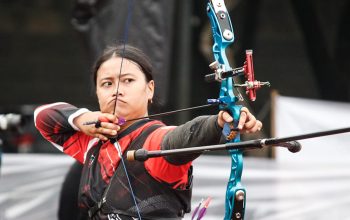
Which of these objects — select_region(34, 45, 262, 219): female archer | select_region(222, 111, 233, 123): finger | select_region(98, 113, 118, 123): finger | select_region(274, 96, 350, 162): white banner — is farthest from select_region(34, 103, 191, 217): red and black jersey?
select_region(274, 96, 350, 162): white banner

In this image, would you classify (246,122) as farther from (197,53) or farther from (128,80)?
(197,53)

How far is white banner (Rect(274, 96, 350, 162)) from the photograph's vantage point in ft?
12.9

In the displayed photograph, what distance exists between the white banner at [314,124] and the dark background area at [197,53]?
127 cm

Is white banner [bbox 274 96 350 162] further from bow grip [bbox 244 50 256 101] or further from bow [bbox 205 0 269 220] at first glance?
bow grip [bbox 244 50 256 101]

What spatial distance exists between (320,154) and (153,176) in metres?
1.73

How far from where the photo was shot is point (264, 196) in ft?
12.8

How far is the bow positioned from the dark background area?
9.19 feet

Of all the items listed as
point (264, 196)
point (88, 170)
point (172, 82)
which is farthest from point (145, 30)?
point (172, 82)

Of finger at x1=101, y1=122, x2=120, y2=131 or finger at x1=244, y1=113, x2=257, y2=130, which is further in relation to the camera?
finger at x1=101, y1=122, x2=120, y2=131

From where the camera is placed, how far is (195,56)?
7.38m

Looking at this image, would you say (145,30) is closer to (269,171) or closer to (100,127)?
(269,171)

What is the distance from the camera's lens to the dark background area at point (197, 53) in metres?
6.78

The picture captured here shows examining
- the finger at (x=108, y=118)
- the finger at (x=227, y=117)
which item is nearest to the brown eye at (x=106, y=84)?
the finger at (x=108, y=118)

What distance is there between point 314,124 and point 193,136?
1.89 metres
